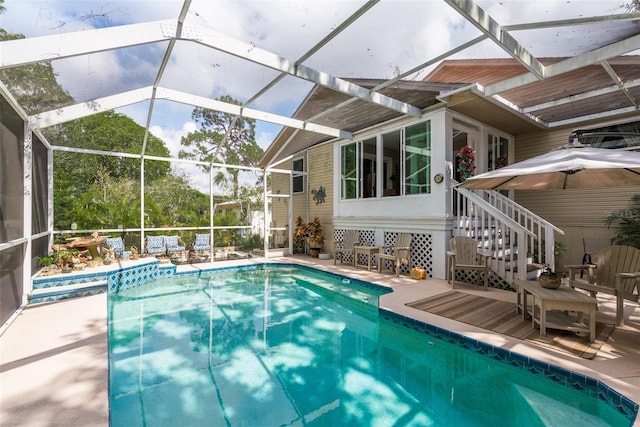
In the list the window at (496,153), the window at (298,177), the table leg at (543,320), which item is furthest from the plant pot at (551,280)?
the window at (298,177)

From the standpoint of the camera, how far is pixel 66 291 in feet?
19.4

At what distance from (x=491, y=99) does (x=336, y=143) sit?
4933mm

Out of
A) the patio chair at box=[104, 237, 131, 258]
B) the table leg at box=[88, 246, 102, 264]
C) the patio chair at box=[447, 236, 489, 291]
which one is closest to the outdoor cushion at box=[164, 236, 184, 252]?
the patio chair at box=[104, 237, 131, 258]

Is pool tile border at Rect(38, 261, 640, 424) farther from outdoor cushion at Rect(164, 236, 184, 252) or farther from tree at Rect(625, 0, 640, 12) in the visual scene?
tree at Rect(625, 0, 640, 12)

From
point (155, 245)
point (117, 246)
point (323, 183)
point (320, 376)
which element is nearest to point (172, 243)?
point (155, 245)

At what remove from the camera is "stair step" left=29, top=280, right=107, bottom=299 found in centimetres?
555

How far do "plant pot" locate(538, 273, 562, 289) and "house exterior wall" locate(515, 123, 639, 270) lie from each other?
455 centimetres

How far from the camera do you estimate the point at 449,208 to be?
6.99m

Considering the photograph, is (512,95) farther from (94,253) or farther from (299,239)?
(94,253)

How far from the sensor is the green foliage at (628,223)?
248 inches

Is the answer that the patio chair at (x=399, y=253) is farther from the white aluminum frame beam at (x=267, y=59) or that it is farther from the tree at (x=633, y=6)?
the tree at (x=633, y=6)

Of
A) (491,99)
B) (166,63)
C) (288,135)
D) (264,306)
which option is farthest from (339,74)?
(288,135)

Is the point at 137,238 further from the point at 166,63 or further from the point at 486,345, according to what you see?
the point at 486,345

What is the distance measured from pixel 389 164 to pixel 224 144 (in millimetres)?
13205
